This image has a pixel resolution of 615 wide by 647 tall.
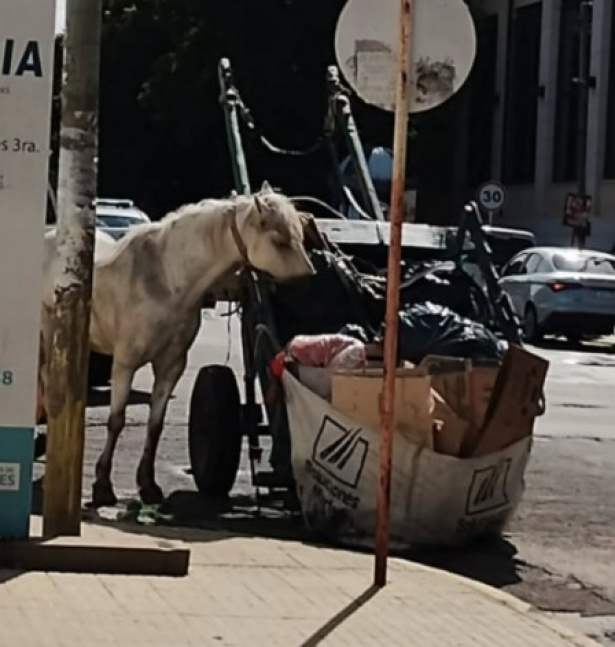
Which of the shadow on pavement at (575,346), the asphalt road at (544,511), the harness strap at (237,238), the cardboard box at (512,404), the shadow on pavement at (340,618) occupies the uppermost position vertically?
the harness strap at (237,238)

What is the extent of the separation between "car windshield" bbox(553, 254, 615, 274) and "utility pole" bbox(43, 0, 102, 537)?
80.2 feet

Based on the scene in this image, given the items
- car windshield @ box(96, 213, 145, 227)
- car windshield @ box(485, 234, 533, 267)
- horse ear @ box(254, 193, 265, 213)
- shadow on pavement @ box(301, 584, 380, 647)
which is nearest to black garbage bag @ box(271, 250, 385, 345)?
horse ear @ box(254, 193, 265, 213)

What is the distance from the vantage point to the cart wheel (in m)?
12.7

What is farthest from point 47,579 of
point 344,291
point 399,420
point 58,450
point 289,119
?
point 289,119

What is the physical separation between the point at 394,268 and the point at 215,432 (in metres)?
3.81

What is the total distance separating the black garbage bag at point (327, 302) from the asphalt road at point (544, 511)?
1.29m

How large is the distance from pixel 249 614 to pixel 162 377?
152 inches

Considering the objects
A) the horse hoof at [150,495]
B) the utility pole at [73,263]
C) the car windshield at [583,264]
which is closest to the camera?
the utility pole at [73,263]

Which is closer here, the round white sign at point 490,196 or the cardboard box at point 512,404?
the cardboard box at point 512,404

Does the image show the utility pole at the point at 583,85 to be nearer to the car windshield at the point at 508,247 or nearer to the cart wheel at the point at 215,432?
the car windshield at the point at 508,247

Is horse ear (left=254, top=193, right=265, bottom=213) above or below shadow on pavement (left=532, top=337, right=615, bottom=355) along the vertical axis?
above

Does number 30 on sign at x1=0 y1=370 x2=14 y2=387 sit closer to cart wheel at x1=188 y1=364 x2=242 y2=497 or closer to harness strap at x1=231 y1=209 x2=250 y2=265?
harness strap at x1=231 y1=209 x2=250 y2=265

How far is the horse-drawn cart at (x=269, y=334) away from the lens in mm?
12148

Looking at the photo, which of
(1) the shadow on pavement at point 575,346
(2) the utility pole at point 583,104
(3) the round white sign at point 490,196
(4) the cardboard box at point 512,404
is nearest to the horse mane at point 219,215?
(4) the cardboard box at point 512,404
